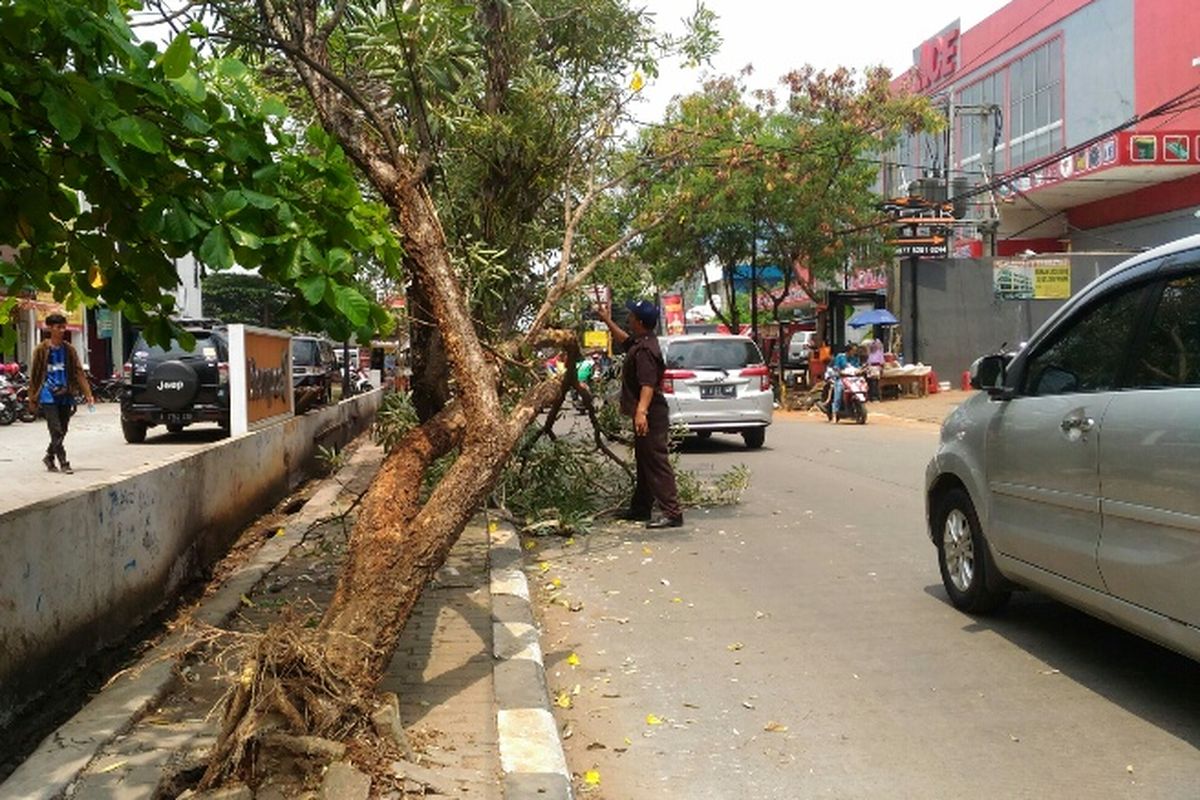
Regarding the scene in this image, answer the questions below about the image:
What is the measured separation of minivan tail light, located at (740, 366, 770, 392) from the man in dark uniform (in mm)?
6852

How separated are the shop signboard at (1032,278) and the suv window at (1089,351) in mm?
25815

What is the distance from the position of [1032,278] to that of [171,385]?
72.9 ft

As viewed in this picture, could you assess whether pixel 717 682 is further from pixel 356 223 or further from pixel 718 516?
pixel 718 516

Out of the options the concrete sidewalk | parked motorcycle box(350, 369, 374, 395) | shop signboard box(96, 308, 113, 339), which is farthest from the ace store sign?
the concrete sidewalk

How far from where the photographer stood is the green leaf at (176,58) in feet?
12.1

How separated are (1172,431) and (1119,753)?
1.24 meters

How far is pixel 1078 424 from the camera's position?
4.84 m

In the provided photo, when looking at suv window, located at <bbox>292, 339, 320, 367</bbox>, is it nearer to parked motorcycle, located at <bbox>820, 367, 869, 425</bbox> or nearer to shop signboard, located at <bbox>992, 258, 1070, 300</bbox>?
parked motorcycle, located at <bbox>820, 367, 869, 425</bbox>

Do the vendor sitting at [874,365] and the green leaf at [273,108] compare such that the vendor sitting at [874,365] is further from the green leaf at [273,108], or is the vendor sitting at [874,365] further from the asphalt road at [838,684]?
the green leaf at [273,108]

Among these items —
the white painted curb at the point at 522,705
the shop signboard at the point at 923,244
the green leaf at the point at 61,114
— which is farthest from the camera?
the shop signboard at the point at 923,244

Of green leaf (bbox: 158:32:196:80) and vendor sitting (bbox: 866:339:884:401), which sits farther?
vendor sitting (bbox: 866:339:884:401)

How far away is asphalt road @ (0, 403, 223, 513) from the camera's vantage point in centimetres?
1172

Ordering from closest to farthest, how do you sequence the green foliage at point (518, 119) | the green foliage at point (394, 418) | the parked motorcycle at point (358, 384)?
1. the green foliage at point (518, 119)
2. the green foliage at point (394, 418)
3. the parked motorcycle at point (358, 384)

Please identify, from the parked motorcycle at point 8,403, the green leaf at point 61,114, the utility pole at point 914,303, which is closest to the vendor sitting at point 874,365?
the utility pole at point 914,303
